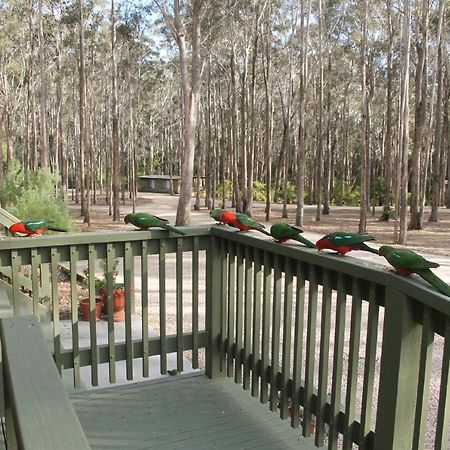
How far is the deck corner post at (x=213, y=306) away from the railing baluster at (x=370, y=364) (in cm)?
143

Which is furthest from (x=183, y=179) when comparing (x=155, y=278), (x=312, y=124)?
(x=312, y=124)

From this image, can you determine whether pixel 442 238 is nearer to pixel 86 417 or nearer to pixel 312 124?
pixel 86 417

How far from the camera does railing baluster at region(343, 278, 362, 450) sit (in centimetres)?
216

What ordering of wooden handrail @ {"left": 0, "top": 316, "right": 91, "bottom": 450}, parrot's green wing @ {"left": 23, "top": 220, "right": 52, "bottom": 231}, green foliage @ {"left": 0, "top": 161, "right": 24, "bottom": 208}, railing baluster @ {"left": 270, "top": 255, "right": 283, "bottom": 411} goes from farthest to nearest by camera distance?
1. green foliage @ {"left": 0, "top": 161, "right": 24, "bottom": 208}
2. parrot's green wing @ {"left": 23, "top": 220, "right": 52, "bottom": 231}
3. railing baluster @ {"left": 270, "top": 255, "right": 283, "bottom": 411}
4. wooden handrail @ {"left": 0, "top": 316, "right": 91, "bottom": 450}

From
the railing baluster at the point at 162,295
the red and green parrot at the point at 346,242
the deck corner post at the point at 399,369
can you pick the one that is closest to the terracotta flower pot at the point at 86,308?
the railing baluster at the point at 162,295

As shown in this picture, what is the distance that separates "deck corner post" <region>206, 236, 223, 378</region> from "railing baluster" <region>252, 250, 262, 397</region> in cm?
46

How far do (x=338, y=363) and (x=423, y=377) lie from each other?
563mm

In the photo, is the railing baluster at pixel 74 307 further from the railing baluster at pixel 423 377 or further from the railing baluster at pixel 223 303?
the railing baluster at pixel 423 377

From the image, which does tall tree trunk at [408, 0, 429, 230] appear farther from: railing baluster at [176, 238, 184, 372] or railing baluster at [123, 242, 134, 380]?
railing baluster at [123, 242, 134, 380]

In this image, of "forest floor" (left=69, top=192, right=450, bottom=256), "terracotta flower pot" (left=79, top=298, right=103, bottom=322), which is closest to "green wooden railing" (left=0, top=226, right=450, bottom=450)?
"terracotta flower pot" (left=79, top=298, right=103, bottom=322)

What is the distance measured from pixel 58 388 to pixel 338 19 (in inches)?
1215

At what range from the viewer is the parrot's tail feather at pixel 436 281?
65.6 inches

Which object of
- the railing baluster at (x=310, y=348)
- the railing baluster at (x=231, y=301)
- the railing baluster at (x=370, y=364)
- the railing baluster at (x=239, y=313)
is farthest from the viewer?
the railing baluster at (x=231, y=301)

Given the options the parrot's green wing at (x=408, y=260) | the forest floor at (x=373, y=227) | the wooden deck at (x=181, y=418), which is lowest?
the forest floor at (x=373, y=227)
